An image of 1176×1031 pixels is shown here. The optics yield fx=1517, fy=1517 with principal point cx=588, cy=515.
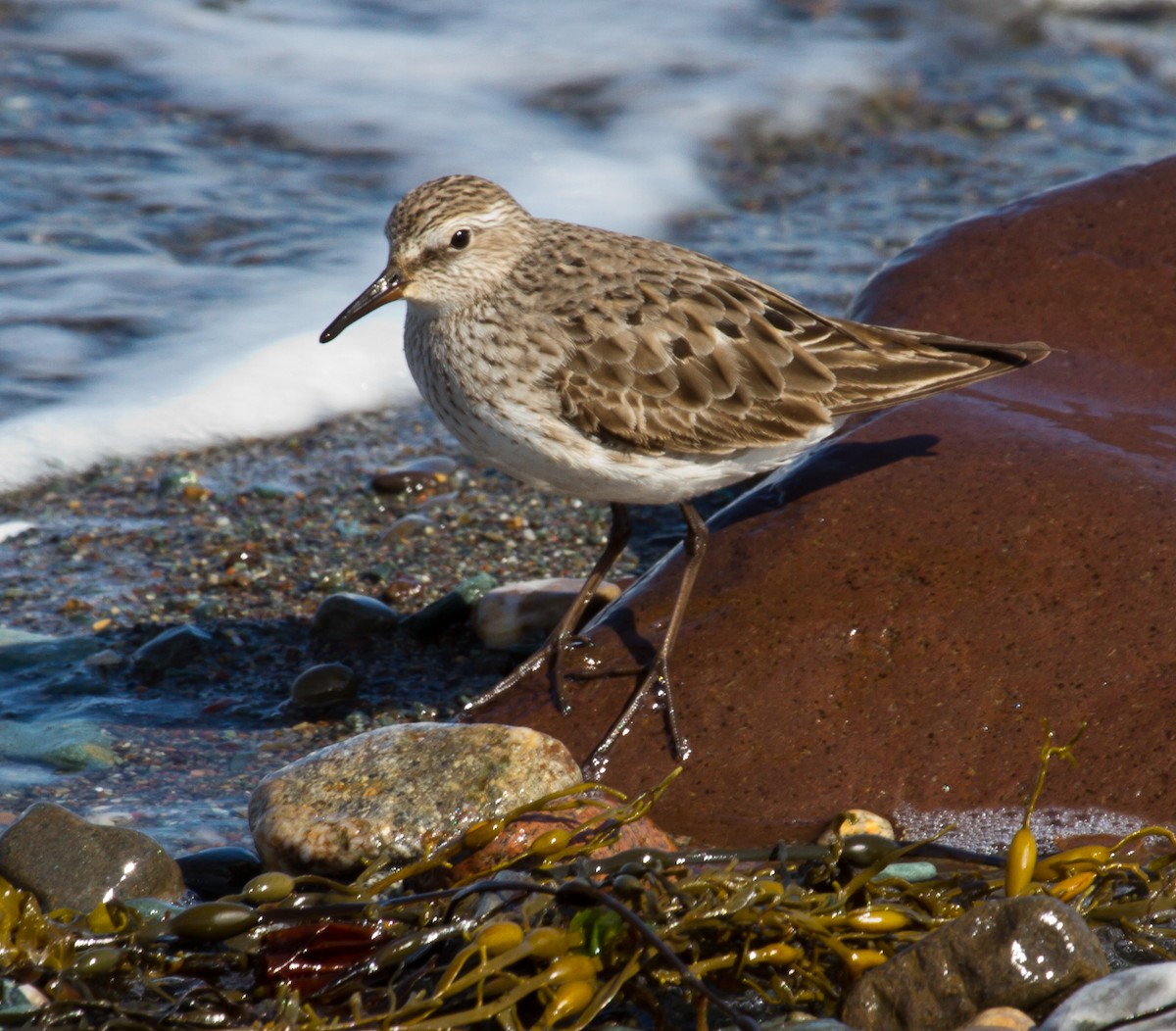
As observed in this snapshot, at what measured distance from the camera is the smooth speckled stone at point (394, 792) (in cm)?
400

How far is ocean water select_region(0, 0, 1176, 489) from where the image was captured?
26.9 ft

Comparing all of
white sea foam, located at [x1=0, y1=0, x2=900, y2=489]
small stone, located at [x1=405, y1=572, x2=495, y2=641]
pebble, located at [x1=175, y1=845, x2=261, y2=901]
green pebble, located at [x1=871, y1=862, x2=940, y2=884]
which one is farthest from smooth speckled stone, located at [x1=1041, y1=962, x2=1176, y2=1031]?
white sea foam, located at [x1=0, y1=0, x2=900, y2=489]

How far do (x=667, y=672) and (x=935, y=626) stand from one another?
84 centimetres

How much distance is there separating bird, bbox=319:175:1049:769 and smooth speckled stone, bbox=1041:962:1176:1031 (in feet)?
5.26

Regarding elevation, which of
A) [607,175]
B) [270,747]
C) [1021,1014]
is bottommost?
[270,747]

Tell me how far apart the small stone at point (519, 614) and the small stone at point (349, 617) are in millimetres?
368

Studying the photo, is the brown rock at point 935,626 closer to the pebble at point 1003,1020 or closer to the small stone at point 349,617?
the small stone at point 349,617

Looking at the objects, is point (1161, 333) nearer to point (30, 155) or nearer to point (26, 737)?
point (26, 737)

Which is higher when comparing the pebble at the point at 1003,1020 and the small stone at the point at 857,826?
the pebble at the point at 1003,1020

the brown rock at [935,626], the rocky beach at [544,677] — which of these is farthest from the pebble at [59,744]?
the brown rock at [935,626]

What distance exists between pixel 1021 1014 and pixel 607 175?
839 centimetres

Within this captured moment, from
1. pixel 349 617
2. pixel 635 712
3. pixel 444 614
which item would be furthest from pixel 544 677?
pixel 349 617

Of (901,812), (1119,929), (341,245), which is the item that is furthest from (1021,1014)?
(341,245)

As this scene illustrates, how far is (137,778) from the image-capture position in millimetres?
4738
